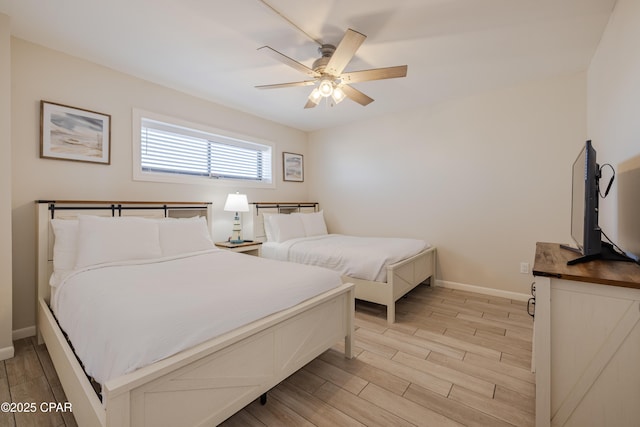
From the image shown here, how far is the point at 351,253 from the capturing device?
3.03 m

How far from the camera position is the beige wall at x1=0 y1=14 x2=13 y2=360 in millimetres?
2002

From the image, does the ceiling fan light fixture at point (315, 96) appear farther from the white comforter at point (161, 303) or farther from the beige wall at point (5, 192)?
the beige wall at point (5, 192)

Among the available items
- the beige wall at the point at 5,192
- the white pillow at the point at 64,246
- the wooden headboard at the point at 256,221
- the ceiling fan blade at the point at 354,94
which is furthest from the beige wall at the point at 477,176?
the beige wall at the point at 5,192

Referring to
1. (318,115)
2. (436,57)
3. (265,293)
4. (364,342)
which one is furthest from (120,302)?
(318,115)

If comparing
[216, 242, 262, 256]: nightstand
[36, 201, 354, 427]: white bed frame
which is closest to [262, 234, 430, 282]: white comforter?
[216, 242, 262, 256]: nightstand

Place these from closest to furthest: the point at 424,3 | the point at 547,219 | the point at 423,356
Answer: the point at 424,3
the point at 423,356
the point at 547,219

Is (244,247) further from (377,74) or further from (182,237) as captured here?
(377,74)

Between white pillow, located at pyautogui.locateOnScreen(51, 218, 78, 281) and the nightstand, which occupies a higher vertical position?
white pillow, located at pyautogui.locateOnScreen(51, 218, 78, 281)

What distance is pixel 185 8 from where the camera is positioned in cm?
193

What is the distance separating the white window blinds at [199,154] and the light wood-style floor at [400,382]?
2.06 metres

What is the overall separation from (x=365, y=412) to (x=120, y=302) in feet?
4.62

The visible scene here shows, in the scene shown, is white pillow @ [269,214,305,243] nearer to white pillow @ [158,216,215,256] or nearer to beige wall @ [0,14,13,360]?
white pillow @ [158,216,215,256]

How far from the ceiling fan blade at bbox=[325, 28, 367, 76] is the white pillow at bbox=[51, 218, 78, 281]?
241 cm

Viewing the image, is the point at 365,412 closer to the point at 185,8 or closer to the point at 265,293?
the point at 265,293
